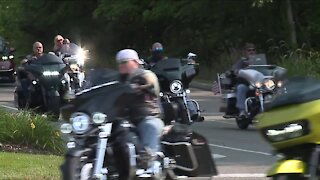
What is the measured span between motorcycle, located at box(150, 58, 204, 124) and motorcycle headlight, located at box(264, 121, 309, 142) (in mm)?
7848

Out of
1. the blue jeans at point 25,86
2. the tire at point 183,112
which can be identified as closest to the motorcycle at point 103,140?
the tire at point 183,112

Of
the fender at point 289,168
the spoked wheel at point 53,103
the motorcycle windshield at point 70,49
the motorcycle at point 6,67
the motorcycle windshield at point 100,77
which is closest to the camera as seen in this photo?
the fender at point 289,168

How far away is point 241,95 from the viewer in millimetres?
17609

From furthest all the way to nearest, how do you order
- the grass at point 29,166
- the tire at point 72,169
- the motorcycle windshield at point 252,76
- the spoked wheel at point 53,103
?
1. the spoked wheel at point 53,103
2. the motorcycle windshield at point 252,76
3. the grass at point 29,166
4. the tire at point 72,169

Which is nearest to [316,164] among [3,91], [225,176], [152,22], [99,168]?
[99,168]

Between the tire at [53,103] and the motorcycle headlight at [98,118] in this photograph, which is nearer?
the motorcycle headlight at [98,118]

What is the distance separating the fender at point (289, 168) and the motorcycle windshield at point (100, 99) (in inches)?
82.4

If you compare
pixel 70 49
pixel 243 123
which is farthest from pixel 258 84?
pixel 70 49

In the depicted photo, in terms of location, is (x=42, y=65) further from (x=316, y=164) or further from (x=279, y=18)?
(x=279, y=18)

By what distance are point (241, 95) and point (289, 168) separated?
10.1 metres

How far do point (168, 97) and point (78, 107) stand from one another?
702cm

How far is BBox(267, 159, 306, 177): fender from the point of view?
24.8ft

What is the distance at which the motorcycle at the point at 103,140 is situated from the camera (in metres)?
8.72

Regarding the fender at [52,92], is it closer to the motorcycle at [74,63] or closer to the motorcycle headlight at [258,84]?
the motorcycle at [74,63]
